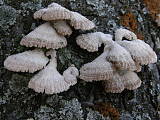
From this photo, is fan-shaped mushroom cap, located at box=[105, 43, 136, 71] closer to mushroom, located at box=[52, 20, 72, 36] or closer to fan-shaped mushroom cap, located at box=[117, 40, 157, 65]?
fan-shaped mushroom cap, located at box=[117, 40, 157, 65]

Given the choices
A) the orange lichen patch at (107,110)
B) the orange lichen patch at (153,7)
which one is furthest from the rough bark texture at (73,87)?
the orange lichen patch at (153,7)

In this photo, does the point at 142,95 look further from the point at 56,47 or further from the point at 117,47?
the point at 56,47

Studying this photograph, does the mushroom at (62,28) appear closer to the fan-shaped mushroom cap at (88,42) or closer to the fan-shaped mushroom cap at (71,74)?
the fan-shaped mushroom cap at (88,42)

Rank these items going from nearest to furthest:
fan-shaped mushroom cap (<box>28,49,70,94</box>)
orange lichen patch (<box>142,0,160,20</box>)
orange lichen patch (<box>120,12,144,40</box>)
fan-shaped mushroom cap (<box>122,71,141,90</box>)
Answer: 1. fan-shaped mushroom cap (<box>28,49,70,94</box>)
2. fan-shaped mushroom cap (<box>122,71,141,90</box>)
3. orange lichen patch (<box>120,12,144,40</box>)
4. orange lichen patch (<box>142,0,160,20</box>)

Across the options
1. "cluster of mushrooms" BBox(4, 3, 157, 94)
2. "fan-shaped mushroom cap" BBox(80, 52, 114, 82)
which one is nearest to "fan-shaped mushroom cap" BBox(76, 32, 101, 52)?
"cluster of mushrooms" BBox(4, 3, 157, 94)

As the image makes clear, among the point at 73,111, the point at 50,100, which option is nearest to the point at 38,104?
the point at 50,100
